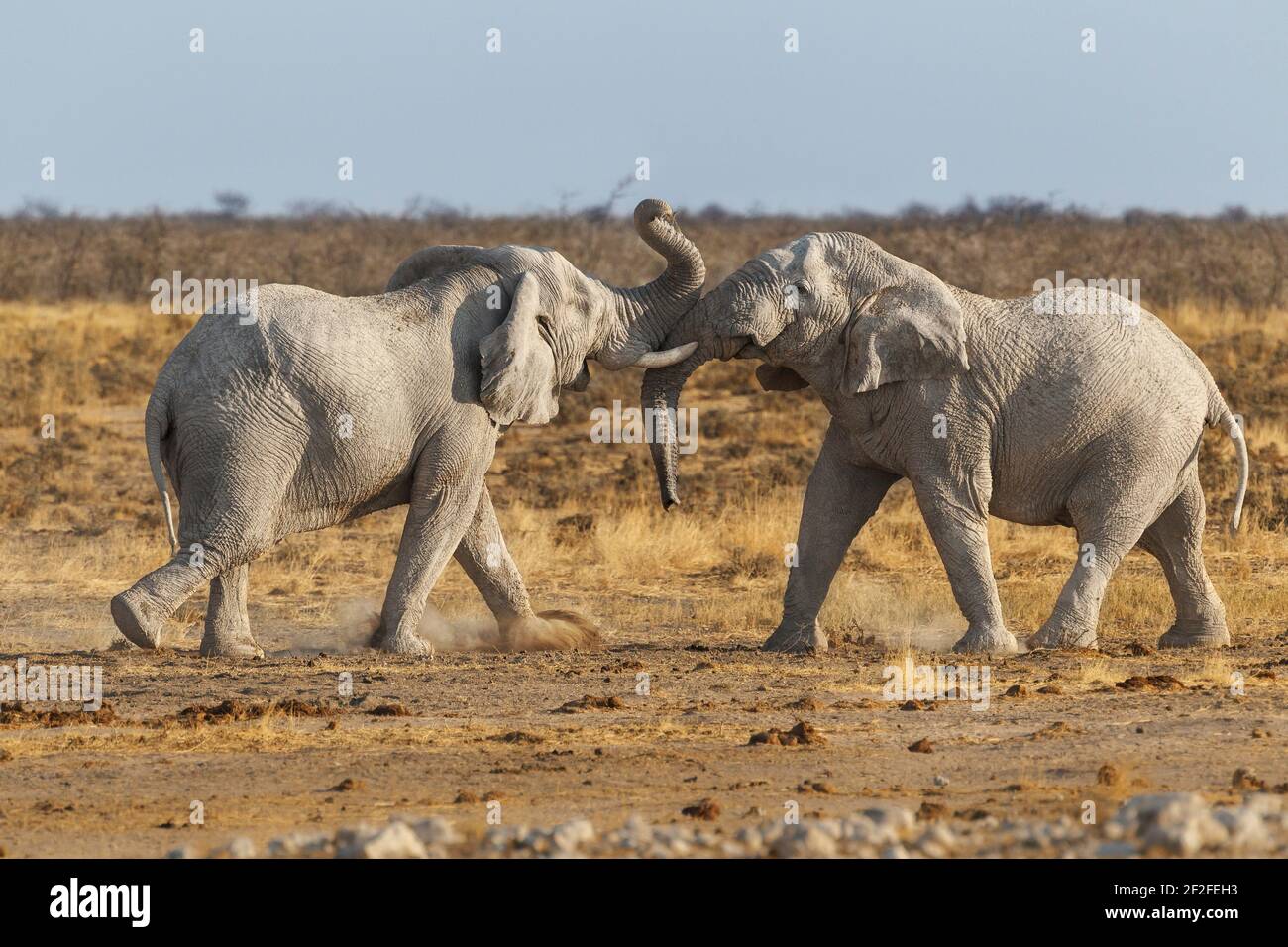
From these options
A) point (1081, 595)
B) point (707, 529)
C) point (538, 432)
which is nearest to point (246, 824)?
point (1081, 595)

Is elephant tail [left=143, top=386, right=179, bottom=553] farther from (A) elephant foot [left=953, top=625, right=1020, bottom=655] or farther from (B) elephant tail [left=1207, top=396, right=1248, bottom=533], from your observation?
(B) elephant tail [left=1207, top=396, right=1248, bottom=533]

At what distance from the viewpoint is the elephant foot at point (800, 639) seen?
14.4 m

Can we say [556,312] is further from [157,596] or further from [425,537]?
[157,596]

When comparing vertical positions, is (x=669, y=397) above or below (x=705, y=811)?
above

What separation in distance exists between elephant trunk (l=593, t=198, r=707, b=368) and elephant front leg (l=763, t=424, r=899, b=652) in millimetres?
1300

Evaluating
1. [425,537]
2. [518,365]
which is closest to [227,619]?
[425,537]

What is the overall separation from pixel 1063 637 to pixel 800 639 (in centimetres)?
171

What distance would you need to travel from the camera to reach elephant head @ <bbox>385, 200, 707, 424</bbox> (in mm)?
13633

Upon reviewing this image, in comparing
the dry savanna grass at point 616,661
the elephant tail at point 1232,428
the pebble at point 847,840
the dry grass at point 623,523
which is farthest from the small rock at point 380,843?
the elephant tail at point 1232,428

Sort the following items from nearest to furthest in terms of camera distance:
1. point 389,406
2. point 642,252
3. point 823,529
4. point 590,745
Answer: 1. point 590,745
2. point 389,406
3. point 823,529
4. point 642,252

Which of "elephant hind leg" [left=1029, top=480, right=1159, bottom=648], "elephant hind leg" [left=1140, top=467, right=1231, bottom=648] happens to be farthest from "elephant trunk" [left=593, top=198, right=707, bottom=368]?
"elephant hind leg" [left=1140, top=467, right=1231, bottom=648]

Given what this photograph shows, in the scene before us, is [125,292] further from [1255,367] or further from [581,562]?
[581,562]

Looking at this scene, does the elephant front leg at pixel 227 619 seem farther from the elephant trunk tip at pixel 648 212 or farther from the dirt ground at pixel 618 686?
the elephant trunk tip at pixel 648 212

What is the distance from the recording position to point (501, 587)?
14.5 m
